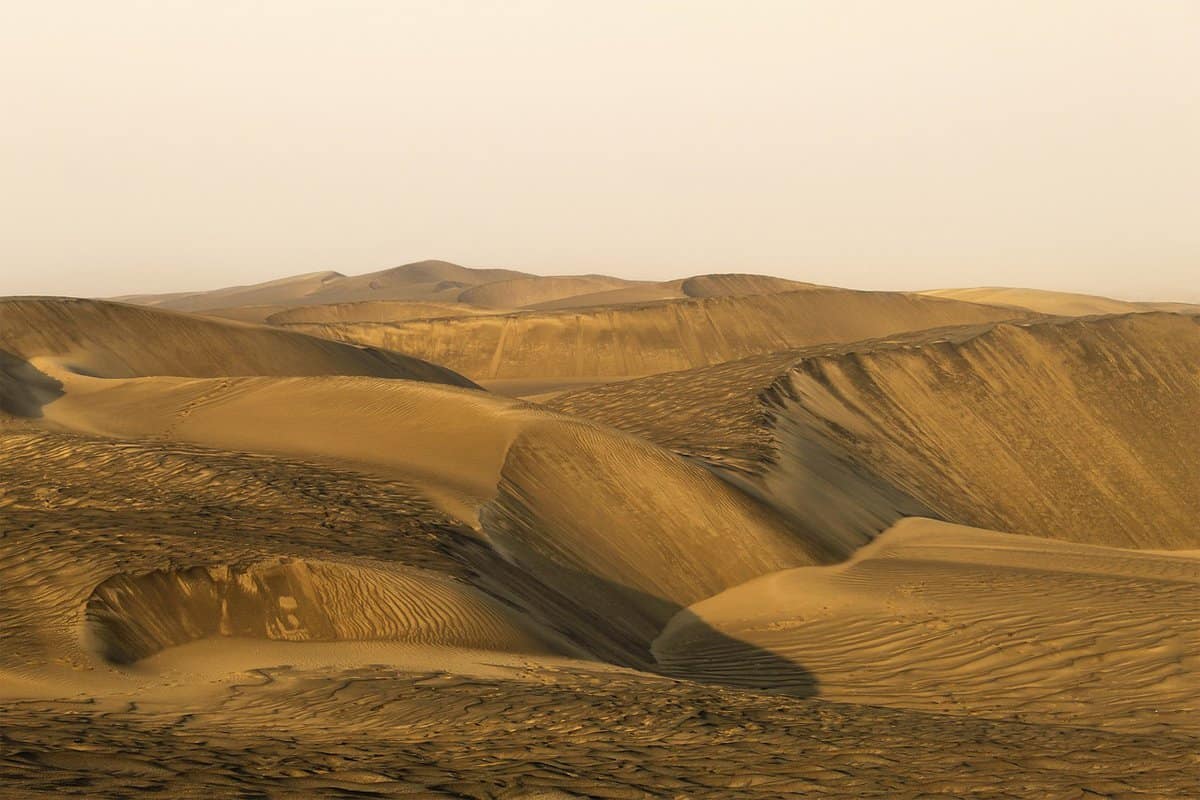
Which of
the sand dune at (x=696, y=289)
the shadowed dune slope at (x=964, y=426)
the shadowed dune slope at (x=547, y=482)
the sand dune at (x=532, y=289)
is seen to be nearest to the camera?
the shadowed dune slope at (x=547, y=482)

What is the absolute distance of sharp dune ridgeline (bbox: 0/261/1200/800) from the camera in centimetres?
577

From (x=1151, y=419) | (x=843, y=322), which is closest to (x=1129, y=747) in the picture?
(x=1151, y=419)

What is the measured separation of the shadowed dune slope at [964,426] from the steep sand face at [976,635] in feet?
9.05

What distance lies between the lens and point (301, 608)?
9.05 m

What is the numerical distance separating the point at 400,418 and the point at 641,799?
40.1 ft

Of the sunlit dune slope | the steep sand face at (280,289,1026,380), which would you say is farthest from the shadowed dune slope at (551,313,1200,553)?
the sunlit dune slope

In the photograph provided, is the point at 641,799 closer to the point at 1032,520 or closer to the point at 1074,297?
the point at 1032,520

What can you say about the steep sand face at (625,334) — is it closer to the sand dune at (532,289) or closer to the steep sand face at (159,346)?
the steep sand face at (159,346)

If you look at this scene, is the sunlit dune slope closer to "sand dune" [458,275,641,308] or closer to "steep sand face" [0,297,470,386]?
"sand dune" [458,275,641,308]

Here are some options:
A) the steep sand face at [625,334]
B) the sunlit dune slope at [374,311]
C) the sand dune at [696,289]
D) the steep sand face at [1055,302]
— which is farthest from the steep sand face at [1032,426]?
the sand dune at [696,289]

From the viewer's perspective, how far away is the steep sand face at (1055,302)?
252ft

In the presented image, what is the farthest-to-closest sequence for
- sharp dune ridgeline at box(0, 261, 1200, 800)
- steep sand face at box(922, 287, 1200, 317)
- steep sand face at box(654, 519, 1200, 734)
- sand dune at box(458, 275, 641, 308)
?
sand dune at box(458, 275, 641, 308) → steep sand face at box(922, 287, 1200, 317) → steep sand face at box(654, 519, 1200, 734) → sharp dune ridgeline at box(0, 261, 1200, 800)

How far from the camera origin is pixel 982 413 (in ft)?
95.8

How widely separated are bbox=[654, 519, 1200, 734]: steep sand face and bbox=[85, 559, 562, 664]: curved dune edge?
2333 millimetres
